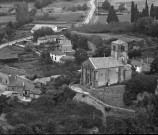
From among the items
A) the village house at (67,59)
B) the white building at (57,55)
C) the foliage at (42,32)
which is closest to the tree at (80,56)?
the village house at (67,59)

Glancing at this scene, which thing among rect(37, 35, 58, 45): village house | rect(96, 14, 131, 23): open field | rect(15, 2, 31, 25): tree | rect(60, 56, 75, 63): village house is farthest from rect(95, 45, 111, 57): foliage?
rect(15, 2, 31, 25): tree

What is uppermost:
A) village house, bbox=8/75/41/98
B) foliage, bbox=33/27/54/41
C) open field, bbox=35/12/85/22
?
foliage, bbox=33/27/54/41

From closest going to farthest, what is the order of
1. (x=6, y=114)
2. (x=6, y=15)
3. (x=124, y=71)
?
(x=6, y=114) < (x=124, y=71) < (x=6, y=15)

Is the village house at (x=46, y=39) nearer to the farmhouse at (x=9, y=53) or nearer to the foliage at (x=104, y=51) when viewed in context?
the farmhouse at (x=9, y=53)

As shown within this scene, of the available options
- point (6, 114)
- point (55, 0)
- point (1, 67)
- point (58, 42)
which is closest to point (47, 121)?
point (6, 114)

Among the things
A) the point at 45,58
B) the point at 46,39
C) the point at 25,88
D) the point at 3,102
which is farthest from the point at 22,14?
the point at 3,102

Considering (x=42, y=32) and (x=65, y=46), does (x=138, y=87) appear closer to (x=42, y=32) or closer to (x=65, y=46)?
(x=65, y=46)

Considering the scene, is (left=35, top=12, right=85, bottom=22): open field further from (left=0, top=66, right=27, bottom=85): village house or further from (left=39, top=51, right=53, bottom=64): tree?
(left=0, top=66, right=27, bottom=85): village house

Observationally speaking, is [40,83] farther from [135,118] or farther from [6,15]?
[6,15]
